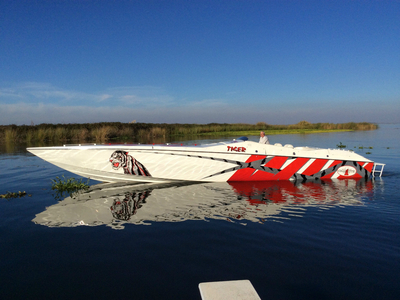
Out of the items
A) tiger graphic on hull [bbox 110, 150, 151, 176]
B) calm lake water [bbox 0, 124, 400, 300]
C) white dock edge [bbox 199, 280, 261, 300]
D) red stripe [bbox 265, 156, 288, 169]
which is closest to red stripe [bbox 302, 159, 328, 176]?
red stripe [bbox 265, 156, 288, 169]

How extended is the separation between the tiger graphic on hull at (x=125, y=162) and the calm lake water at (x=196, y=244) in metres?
1.15

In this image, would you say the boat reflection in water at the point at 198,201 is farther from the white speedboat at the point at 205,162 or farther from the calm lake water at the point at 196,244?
the white speedboat at the point at 205,162

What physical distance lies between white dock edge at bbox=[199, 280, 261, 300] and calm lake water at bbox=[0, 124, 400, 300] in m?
0.33

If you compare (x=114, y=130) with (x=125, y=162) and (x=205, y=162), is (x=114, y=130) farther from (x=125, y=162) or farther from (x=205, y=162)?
(x=205, y=162)

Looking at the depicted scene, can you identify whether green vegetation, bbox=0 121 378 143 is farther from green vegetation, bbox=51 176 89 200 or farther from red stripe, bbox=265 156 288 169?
red stripe, bbox=265 156 288 169

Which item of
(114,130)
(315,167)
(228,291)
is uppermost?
(114,130)

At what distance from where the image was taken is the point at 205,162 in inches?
336

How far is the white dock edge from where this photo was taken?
2562 mm

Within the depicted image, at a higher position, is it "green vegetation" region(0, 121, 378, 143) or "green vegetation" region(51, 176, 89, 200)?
"green vegetation" region(0, 121, 378, 143)

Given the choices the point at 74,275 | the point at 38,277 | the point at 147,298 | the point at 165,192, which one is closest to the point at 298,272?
the point at 147,298

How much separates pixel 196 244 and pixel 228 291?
1498 mm

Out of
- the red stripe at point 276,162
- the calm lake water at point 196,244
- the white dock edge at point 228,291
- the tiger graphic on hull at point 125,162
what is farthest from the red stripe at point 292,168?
the white dock edge at point 228,291

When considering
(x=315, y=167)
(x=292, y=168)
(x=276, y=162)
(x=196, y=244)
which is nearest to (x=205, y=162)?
(x=276, y=162)

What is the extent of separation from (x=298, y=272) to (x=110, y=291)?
239 cm
